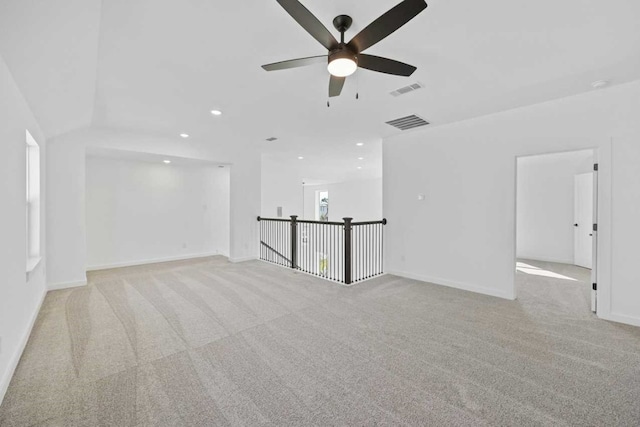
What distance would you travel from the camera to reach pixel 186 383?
1.93 m

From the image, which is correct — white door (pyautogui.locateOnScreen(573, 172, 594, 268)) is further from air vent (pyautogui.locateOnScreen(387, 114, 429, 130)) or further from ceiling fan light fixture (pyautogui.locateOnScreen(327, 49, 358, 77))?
ceiling fan light fixture (pyautogui.locateOnScreen(327, 49, 358, 77))

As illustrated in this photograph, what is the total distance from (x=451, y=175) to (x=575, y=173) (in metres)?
4.05

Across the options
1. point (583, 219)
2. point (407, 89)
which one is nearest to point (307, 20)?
point (407, 89)

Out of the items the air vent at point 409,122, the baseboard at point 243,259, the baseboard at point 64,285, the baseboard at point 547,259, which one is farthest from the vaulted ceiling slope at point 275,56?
the baseboard at point 547,259

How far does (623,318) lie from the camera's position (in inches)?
116

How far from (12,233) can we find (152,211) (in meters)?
4.19

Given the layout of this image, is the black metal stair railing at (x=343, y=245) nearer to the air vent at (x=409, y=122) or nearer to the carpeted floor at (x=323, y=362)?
the carpeted floor at (x=323, y=362)

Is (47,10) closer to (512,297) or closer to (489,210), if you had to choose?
(489,210)

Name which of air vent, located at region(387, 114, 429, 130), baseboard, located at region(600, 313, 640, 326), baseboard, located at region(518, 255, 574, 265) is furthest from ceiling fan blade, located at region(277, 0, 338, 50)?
baseboard, located at region(518, 255, 574, 265)

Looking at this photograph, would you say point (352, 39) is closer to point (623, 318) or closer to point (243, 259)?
point (623, 318)

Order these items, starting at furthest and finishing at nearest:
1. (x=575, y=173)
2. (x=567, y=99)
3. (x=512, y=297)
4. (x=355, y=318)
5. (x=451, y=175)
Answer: (x=575, y=173) → (x=451, y=175) → (x=512, y=297) → (x=567, y=99) → (x=355, y=318)

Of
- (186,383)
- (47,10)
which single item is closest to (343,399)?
(186,383)

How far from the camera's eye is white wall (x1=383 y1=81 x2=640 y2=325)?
9.68ft

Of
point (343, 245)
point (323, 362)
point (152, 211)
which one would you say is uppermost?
point (152, 211)
